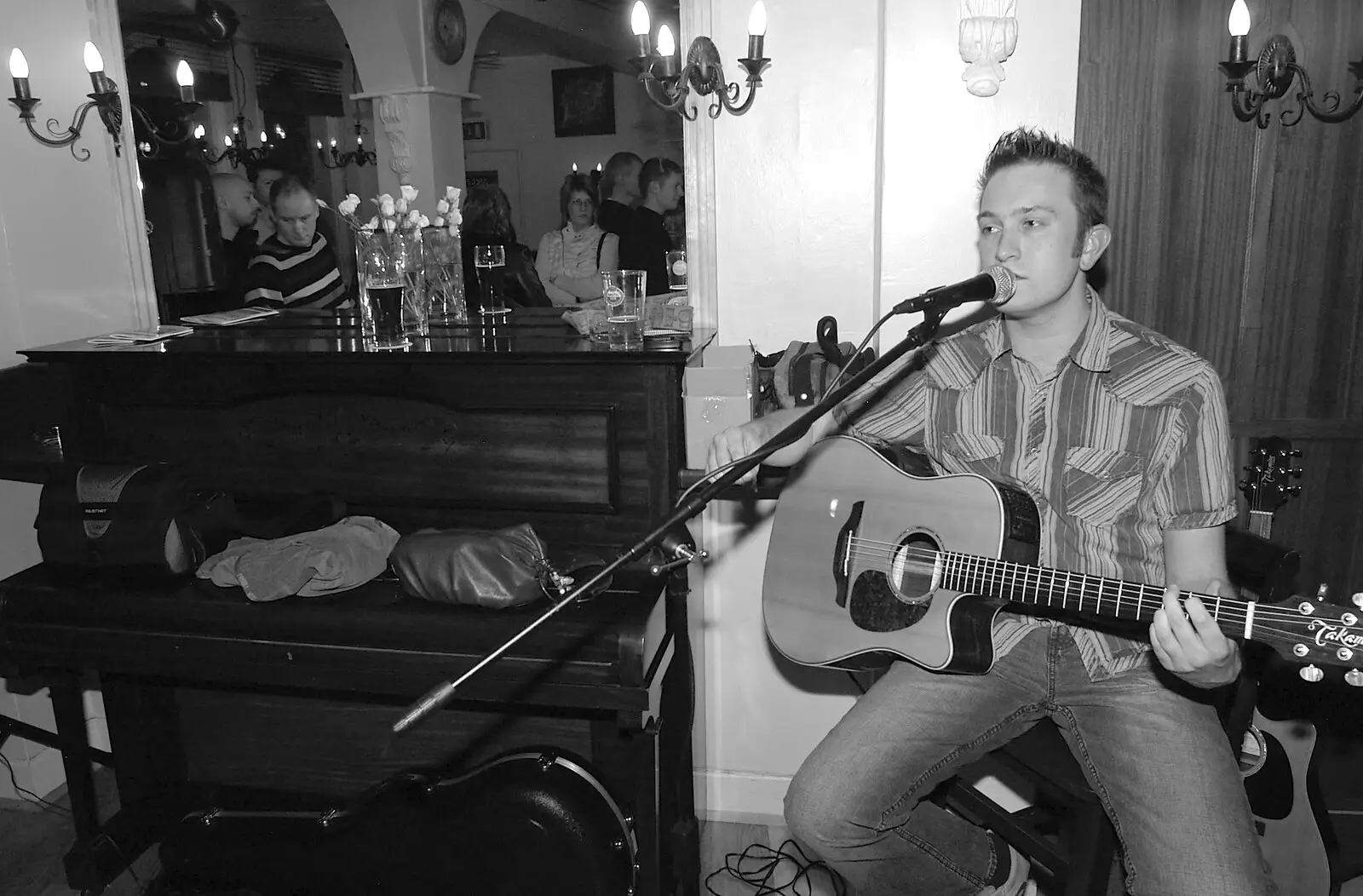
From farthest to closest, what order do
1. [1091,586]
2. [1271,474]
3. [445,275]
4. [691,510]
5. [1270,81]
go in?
[445,275], [1271,474], [1270,81], [1091,586], [691,510]

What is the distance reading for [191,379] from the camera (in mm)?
2182

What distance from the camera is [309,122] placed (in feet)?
7.78

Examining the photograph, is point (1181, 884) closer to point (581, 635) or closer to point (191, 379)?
point (581, 635)

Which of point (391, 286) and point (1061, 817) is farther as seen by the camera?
point (391, 286)

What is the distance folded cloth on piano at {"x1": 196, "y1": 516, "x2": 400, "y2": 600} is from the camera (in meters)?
1.97

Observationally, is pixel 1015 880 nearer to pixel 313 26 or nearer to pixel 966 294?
pixel 966 294

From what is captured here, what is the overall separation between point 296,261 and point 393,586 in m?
0.98

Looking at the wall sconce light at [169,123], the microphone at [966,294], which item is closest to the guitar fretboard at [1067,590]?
the microphone at [966,294]

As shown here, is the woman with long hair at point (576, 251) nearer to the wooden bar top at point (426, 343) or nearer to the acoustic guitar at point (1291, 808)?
the wooden bar top at point (426, 343)

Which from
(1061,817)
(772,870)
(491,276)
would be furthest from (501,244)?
(1061,817)

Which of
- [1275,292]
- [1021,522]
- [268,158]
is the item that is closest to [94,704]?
[268,158]

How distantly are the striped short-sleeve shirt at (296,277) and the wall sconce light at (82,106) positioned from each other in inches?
18.2

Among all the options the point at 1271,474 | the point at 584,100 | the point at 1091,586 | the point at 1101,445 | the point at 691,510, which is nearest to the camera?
the point at 691,510

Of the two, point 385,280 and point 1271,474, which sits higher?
point 385,280
